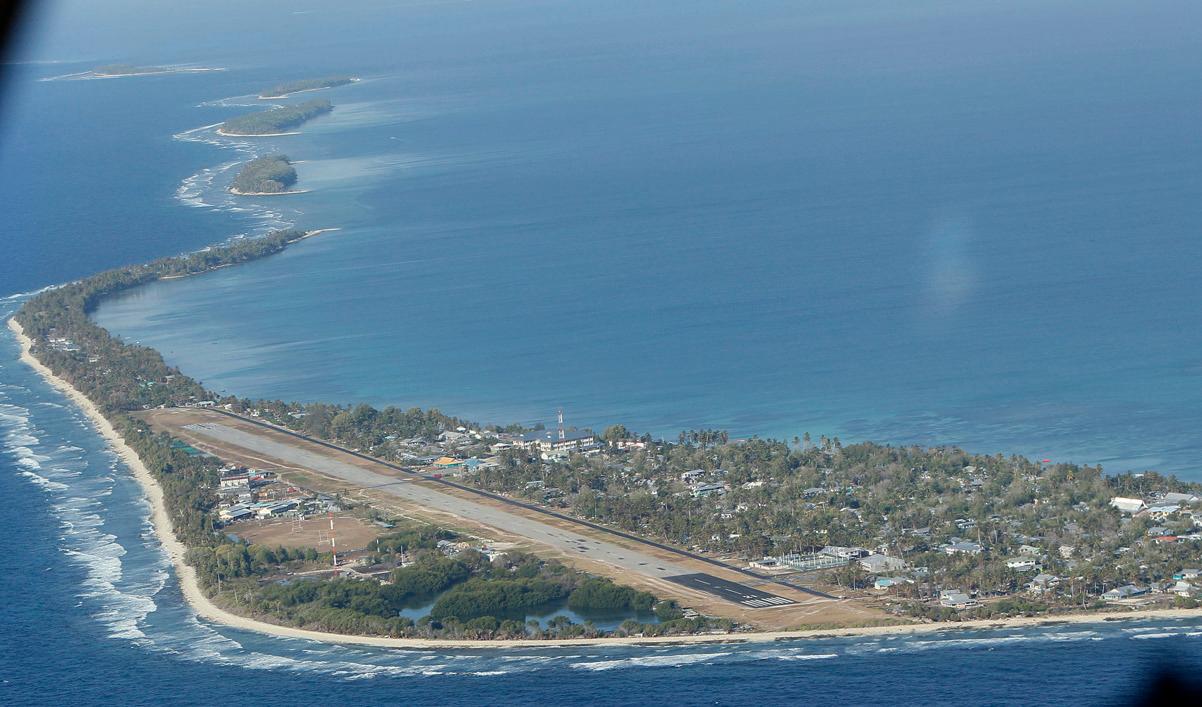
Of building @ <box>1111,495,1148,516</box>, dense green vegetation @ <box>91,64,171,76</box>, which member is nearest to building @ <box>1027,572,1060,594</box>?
building @ <box>1111,495,1148,516</box>

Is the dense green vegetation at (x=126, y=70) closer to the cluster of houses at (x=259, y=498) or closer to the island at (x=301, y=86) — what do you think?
the island at (x=301, y=86)

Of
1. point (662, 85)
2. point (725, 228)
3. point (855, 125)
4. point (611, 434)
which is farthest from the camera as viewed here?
point (662, 85)

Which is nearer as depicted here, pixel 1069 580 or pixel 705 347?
pixel 1069 580

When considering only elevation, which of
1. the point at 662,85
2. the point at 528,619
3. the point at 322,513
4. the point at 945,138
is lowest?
the point at 528,619

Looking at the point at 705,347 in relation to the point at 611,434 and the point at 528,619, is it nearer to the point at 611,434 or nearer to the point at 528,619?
the point at 611,434

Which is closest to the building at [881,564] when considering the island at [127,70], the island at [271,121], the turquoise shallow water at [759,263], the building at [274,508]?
the turquoise shallow water at [759,263]

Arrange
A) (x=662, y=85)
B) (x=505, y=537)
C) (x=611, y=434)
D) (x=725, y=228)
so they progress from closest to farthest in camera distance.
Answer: (x=505, y=537)
(x=611, y=434)
(x=725, y=228)
(x=662, y=85)

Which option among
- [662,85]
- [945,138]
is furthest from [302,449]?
[662,85]
